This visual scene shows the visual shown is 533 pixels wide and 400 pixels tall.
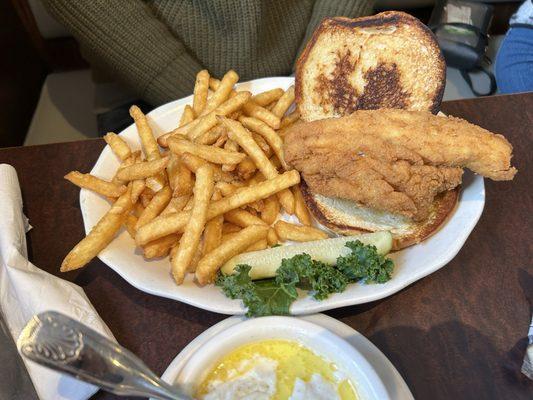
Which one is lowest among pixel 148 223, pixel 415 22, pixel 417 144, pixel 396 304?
pixel 396 304

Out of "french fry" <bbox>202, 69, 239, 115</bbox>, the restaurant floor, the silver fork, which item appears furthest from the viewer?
the restaurant floor

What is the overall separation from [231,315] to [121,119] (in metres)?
1.62

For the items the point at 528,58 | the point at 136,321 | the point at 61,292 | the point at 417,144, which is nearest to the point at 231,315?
the point at 136,321

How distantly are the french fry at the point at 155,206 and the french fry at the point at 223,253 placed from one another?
0.84ft

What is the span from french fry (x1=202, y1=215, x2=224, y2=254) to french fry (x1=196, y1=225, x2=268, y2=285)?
2.1 inches

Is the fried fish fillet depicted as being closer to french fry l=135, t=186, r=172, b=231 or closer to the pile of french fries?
the pile of french fries

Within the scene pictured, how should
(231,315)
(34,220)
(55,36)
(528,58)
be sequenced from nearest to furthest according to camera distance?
1. (231,315)
2. (34,220)
3. (528,58)
4. (55,36)

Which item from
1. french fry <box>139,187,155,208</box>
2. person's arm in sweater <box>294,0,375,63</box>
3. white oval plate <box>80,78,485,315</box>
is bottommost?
white oval plate <box>80,78,485,315</box>

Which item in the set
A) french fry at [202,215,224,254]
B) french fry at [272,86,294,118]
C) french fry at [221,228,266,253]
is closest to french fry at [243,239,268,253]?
french fry at [221,228,266,253]

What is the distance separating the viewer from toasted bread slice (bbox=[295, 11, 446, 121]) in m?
1.68

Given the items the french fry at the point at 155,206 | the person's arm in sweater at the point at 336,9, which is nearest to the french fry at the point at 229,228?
the french fry at the point at 155,206

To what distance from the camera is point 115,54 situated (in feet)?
7.31

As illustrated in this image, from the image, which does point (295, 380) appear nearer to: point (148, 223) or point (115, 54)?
point (148, 223)

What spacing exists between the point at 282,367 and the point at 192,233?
48cm
